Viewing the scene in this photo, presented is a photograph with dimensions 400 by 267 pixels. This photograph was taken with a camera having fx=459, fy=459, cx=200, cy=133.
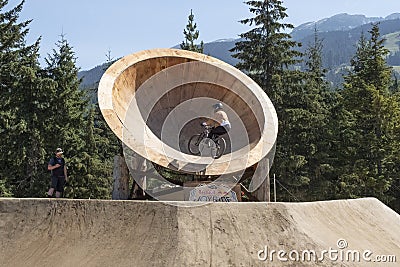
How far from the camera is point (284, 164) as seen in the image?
→ 2991 cm

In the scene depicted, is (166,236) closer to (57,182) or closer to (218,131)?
(218,131)

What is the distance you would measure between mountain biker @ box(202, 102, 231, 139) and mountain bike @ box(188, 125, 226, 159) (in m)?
0.11

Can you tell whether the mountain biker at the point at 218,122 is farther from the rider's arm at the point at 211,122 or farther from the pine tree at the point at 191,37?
the pine tree at the point at 191,37

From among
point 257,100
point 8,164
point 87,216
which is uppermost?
point 257,100

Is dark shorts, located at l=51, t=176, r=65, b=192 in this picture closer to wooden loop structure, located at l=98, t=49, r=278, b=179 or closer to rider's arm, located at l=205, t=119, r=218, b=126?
wooden loop structure, located at l=98, t=49, r=278, b=179

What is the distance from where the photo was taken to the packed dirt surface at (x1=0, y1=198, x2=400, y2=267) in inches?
229

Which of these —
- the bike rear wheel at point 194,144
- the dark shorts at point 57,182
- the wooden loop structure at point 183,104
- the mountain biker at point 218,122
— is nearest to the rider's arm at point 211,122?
the mountain biker at point 218,122

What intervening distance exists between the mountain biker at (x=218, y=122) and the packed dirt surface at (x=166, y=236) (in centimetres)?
334

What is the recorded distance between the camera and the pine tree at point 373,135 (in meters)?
27.5

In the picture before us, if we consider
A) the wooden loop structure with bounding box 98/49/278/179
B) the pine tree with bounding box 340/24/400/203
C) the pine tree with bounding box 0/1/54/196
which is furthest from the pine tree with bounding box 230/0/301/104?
the wooden loop structure with bounding box 98/49/278/179

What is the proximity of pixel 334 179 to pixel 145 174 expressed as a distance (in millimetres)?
24348

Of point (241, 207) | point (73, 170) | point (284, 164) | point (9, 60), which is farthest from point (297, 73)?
point (241, 207)

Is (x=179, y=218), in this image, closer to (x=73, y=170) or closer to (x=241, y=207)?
(x=241, y=207)

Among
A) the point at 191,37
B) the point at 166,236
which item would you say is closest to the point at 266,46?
the point at 191,37
